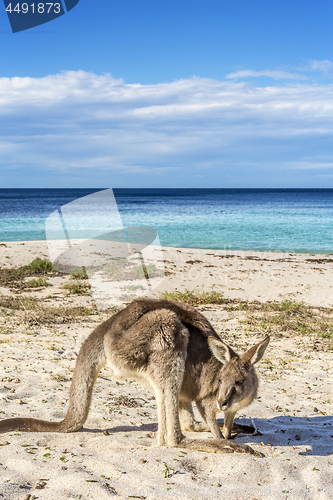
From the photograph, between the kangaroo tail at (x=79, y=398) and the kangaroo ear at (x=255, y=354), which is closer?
→ the kangaroo ear at (x=255, y=354)

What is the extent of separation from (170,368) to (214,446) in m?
0.76

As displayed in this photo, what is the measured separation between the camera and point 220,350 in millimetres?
3453

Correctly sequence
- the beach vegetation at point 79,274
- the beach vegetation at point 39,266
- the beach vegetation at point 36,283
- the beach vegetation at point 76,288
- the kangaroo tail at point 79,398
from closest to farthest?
the kangaroo tail at point 79,398, the beach vegetation at point 76,288, the beach vegetation at point 36,283, the beach vegetation at point 79,274, the beach vegetation at point 39,266

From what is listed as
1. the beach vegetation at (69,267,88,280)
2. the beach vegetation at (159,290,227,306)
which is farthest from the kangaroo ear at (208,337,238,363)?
the beach vegetation at (69,267,88,280)

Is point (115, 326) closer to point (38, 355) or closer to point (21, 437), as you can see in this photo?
point (21, 437)

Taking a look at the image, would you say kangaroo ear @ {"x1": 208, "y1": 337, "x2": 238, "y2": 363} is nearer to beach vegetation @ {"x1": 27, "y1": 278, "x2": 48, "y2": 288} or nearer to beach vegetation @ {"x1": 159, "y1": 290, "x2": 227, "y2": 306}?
beach vegetation @ {"x1": 159, "y1": 290, "x2": 227, "y2": 306}

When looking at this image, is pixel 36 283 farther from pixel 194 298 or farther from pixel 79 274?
pixel 194 298

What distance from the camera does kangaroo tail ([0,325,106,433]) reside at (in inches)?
143

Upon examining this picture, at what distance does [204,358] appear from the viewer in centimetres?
365

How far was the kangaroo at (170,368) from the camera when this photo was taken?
345 centimetres

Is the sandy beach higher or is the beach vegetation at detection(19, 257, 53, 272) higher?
the beach vegetation at detection(19, 257, 53, 272)

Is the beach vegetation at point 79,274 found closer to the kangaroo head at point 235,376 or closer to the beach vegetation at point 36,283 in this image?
the beach vegetation at point 36,283

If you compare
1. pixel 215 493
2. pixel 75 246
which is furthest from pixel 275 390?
pixel 75 246

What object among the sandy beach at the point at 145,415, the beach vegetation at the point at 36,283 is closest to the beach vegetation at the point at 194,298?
the sandy beach at the point at 145,415
